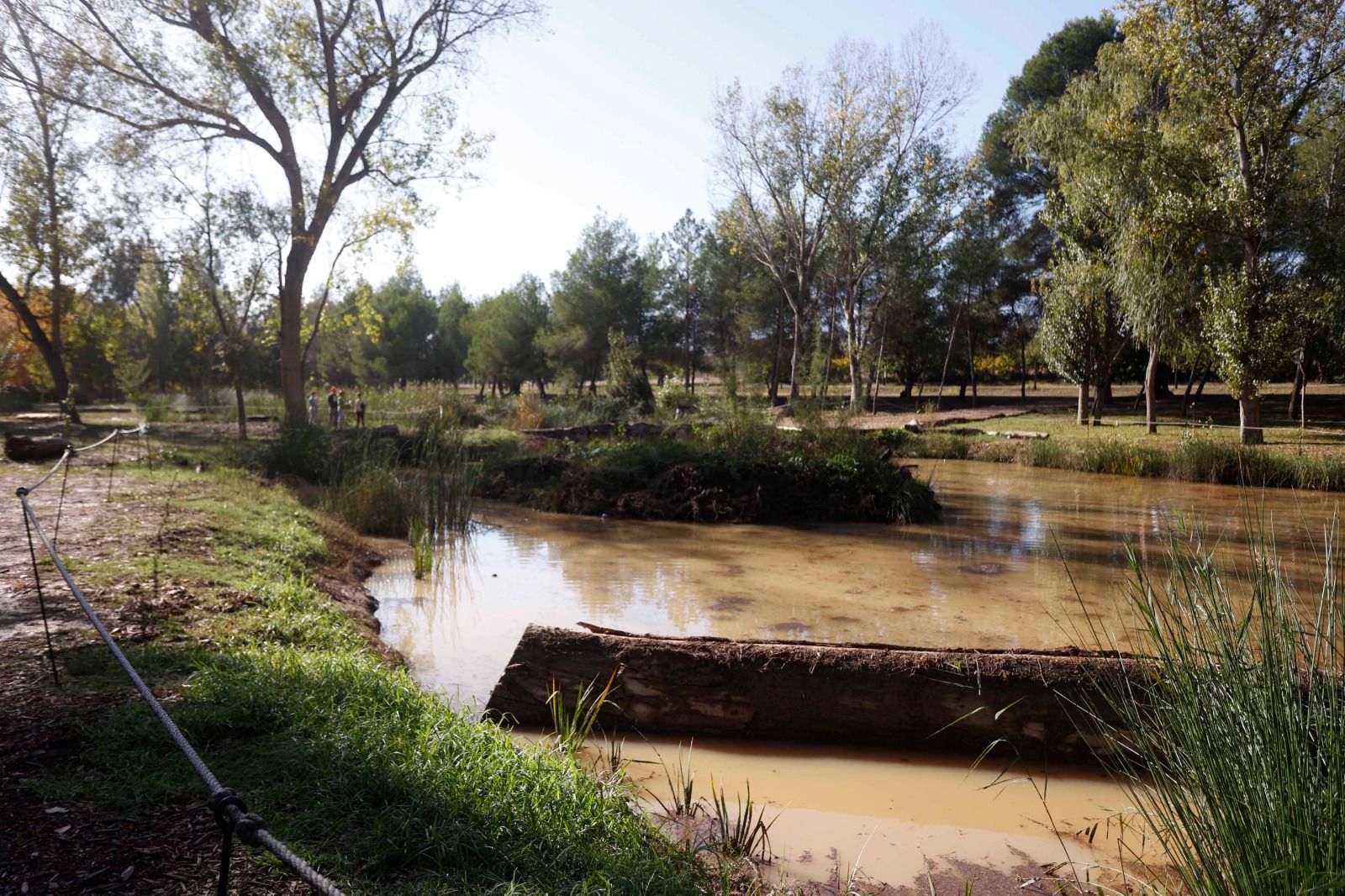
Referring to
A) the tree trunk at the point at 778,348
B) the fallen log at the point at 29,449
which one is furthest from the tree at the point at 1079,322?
the fallen log at the point at 29,449

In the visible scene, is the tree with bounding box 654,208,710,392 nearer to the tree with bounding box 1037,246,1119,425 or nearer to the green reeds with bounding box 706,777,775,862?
the tree with bounding box 1037,246,1119,425

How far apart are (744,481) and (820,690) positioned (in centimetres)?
885

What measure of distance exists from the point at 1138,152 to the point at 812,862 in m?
21.0

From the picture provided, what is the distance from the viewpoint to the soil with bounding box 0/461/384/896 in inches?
102

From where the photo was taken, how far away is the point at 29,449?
45.9ft

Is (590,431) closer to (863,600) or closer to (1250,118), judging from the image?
(863,600)

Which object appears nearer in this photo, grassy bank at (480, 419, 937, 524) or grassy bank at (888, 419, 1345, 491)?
grassy bank at (480, 419, 937, 524)

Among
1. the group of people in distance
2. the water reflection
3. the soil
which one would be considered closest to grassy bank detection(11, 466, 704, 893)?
the soil

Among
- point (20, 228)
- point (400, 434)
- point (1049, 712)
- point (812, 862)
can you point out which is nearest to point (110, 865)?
point (812, 862)

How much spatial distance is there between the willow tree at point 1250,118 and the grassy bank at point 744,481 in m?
10.4

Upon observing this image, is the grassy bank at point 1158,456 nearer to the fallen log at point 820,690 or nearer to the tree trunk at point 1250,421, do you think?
the tree trunk at point 1250,421

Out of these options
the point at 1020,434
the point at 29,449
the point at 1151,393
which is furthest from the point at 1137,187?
the point at 29,449

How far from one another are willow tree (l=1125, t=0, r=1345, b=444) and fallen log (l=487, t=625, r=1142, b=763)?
57.5 ft

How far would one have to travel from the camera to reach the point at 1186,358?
2366 centimetres
